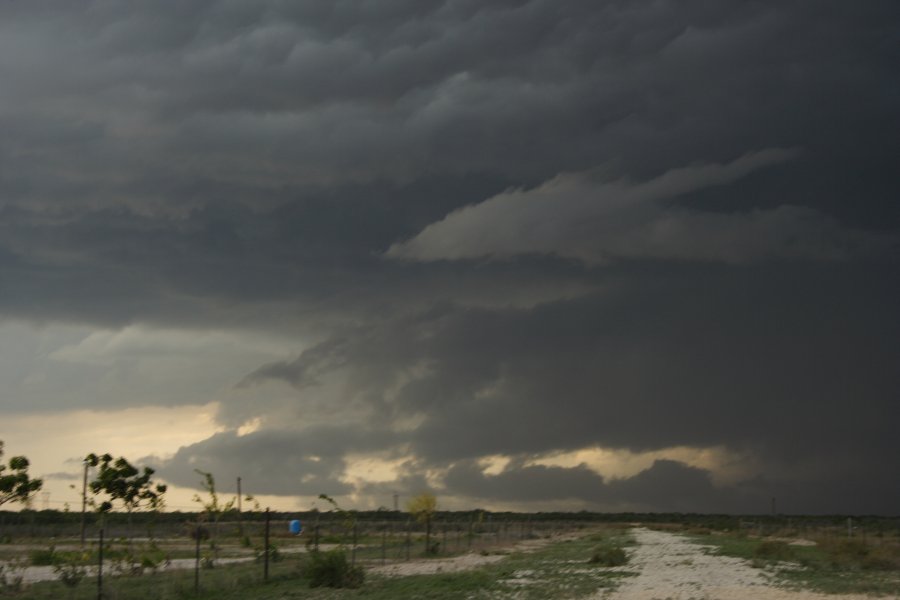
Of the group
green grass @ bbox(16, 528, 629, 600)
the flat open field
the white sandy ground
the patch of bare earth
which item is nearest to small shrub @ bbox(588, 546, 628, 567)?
the flat open field

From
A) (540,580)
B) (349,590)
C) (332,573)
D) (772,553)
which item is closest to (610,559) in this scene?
(540,580)

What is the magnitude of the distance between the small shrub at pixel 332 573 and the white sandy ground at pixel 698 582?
829 centimetres

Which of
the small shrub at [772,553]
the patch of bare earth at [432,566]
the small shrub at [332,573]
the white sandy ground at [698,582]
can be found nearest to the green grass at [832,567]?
the small shrub at [772,553]

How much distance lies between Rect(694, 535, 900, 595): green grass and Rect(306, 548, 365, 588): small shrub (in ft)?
46.9

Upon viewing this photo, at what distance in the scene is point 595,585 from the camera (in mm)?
33000

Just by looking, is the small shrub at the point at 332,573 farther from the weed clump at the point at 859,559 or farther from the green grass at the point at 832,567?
the weed clump at the point at 859,559

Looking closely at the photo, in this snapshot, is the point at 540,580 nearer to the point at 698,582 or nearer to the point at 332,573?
the point at 698,582

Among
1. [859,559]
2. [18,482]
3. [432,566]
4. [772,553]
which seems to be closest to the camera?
A: [18,482]

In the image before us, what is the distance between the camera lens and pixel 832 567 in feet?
141

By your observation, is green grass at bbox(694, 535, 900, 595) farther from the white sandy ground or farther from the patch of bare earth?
the patch of bare earth

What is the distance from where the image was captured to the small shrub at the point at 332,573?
3291cm

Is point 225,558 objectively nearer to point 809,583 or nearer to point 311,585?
point 311,585

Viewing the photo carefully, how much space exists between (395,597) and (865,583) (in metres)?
16.4

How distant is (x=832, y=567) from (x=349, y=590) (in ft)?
73.5
